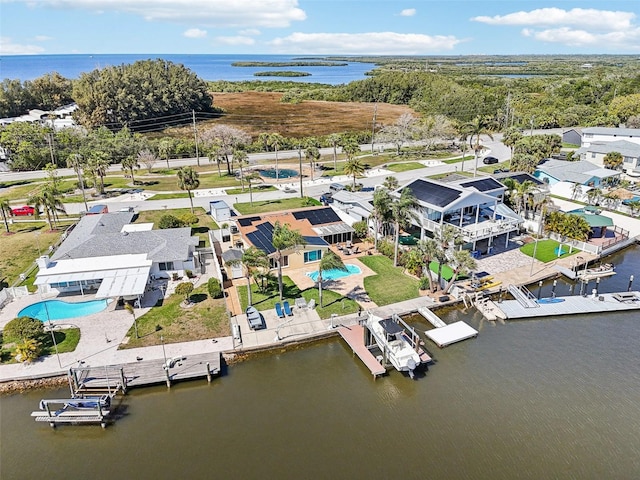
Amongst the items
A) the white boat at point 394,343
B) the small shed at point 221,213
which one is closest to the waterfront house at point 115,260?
the small shed at point 221,213

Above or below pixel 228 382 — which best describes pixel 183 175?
above

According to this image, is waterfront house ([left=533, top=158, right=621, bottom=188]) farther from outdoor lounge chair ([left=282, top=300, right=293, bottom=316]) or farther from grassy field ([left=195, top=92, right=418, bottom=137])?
grassy field ([left=195, top=92, right=418, bottom=137])

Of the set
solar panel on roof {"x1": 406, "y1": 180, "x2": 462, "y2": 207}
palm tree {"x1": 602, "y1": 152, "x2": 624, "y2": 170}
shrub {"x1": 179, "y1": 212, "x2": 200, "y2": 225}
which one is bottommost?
shrub {"x1": 179, "y1": 212, "x2": 200, "y2": 225}

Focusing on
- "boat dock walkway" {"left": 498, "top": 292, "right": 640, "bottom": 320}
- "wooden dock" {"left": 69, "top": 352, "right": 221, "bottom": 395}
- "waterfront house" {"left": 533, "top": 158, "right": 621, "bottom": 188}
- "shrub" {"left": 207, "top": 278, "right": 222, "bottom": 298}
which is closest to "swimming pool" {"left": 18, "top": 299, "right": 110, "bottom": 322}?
"wooden dock" {"left": 69, "top": 352, "right": 221, "bottom": 395}

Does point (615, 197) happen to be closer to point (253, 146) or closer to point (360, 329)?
point (360, 329)

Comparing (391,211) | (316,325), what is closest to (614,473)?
(316,325)

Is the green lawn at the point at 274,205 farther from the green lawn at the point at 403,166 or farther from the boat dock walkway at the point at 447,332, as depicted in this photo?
the boat dock walkway at the point at 447,332
